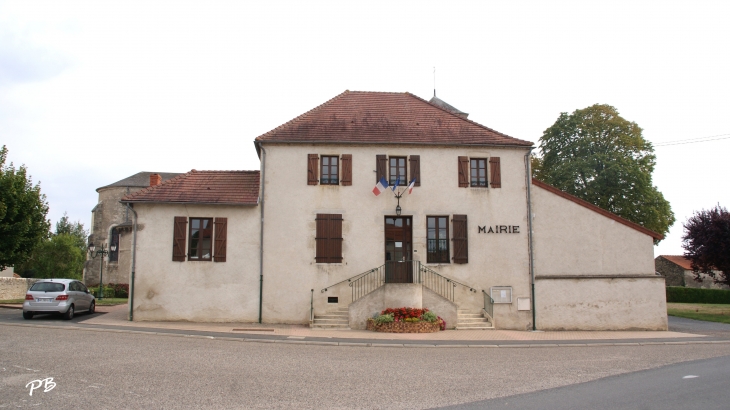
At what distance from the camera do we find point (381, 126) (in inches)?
837

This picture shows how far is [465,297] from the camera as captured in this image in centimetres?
2006

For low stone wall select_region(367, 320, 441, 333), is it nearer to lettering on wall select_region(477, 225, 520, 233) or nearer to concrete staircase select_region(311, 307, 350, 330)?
concrete staircase select_region(311, 307, 350, 330)

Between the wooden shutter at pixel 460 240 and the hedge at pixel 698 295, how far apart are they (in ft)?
94.2

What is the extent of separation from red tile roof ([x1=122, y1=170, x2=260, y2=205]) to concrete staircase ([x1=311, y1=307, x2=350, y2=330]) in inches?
189

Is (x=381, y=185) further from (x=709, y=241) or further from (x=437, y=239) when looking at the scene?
(x=709, y=241)

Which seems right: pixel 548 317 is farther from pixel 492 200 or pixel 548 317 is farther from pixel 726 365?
pixel 726 365

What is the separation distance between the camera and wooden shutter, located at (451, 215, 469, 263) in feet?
66.1

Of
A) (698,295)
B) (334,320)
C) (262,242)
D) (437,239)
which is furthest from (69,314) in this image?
(698,295)

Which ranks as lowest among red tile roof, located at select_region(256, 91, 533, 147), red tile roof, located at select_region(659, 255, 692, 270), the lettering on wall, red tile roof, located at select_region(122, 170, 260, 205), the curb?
the curb

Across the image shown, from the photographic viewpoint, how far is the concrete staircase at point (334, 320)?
1856 centimetres

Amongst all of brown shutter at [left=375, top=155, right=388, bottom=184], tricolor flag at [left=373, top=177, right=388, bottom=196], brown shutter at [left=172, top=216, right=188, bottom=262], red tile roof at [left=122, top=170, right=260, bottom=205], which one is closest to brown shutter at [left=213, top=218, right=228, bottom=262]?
red tile roof at [left=122, top=170, right=260, bottom=205]

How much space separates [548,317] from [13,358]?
1653 centimetres

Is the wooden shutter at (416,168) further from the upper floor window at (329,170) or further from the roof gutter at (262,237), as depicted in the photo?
the roof gutter at (262,237)

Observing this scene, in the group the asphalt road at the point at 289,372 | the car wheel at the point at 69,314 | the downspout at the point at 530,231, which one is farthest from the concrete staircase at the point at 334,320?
the car wheel at the point at 69,314
